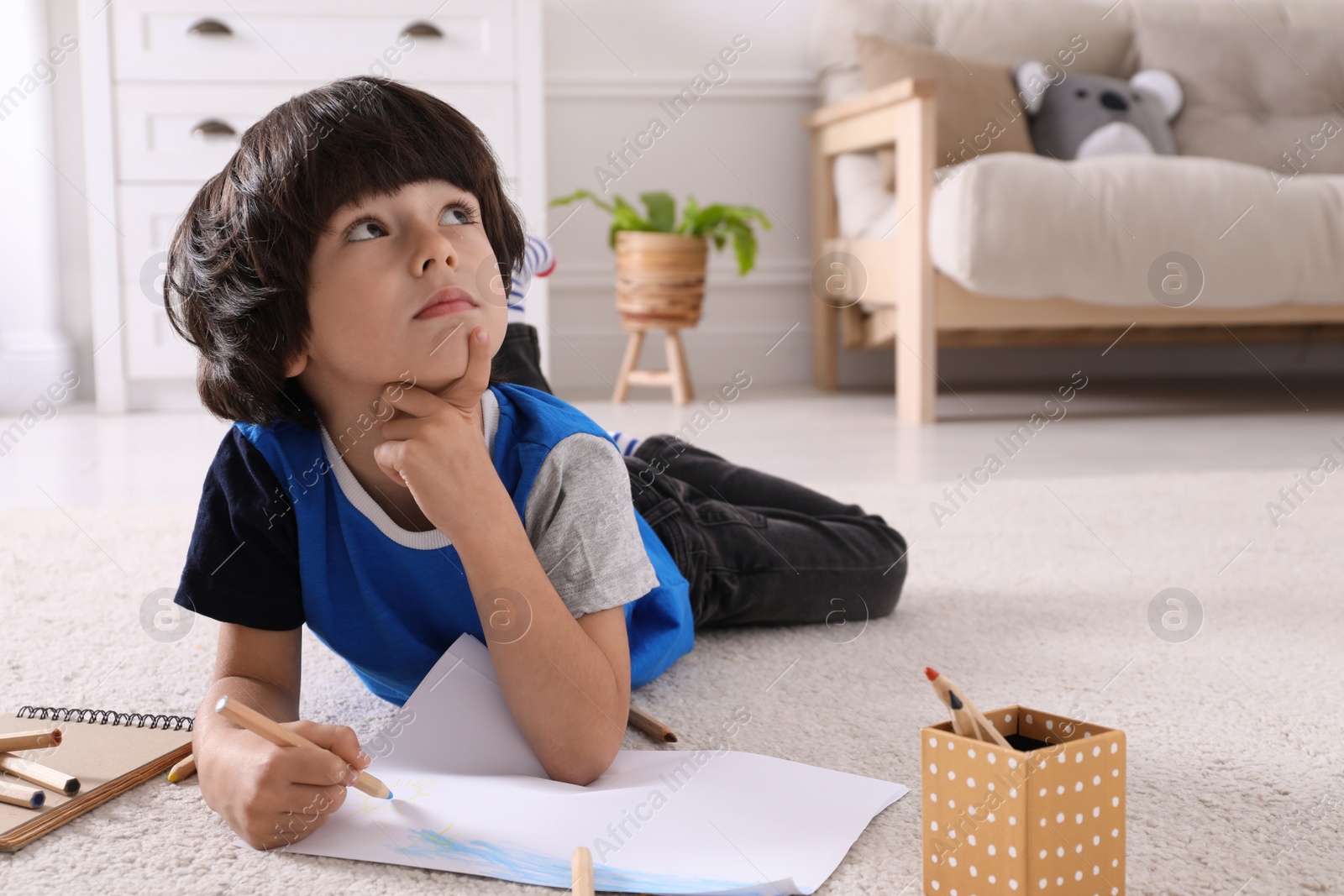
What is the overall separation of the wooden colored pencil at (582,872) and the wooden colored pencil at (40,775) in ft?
0.94

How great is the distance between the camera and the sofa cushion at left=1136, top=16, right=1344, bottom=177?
2547mm

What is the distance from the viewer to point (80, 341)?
269 cm

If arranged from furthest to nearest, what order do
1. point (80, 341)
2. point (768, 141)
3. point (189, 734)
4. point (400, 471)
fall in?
point (768, 141) < point (80, 341) < point (189, 734) < point (400, 471)

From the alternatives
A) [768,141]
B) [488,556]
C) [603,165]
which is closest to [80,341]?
[603,165]

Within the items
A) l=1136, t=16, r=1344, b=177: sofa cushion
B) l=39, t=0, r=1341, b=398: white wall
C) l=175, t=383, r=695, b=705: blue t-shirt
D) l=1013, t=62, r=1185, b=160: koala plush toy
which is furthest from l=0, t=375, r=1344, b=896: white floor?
l=39, t=0, r=1341, b=398: white wall

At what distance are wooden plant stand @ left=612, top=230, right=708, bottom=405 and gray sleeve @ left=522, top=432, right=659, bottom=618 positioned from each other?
1792 mm

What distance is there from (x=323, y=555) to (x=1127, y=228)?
1727 mm

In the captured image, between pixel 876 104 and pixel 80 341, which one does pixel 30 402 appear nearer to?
pixel 80 341

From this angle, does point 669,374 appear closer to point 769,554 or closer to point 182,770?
point 769,554

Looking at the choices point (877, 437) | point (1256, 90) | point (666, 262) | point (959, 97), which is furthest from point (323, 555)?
point (1256, 90)

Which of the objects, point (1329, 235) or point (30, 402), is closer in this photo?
point (1329, 235)

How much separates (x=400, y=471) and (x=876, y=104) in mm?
1893

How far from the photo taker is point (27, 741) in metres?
0.63

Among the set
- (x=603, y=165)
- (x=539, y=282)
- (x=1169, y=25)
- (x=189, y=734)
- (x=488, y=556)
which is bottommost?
(x=189, y=734)
